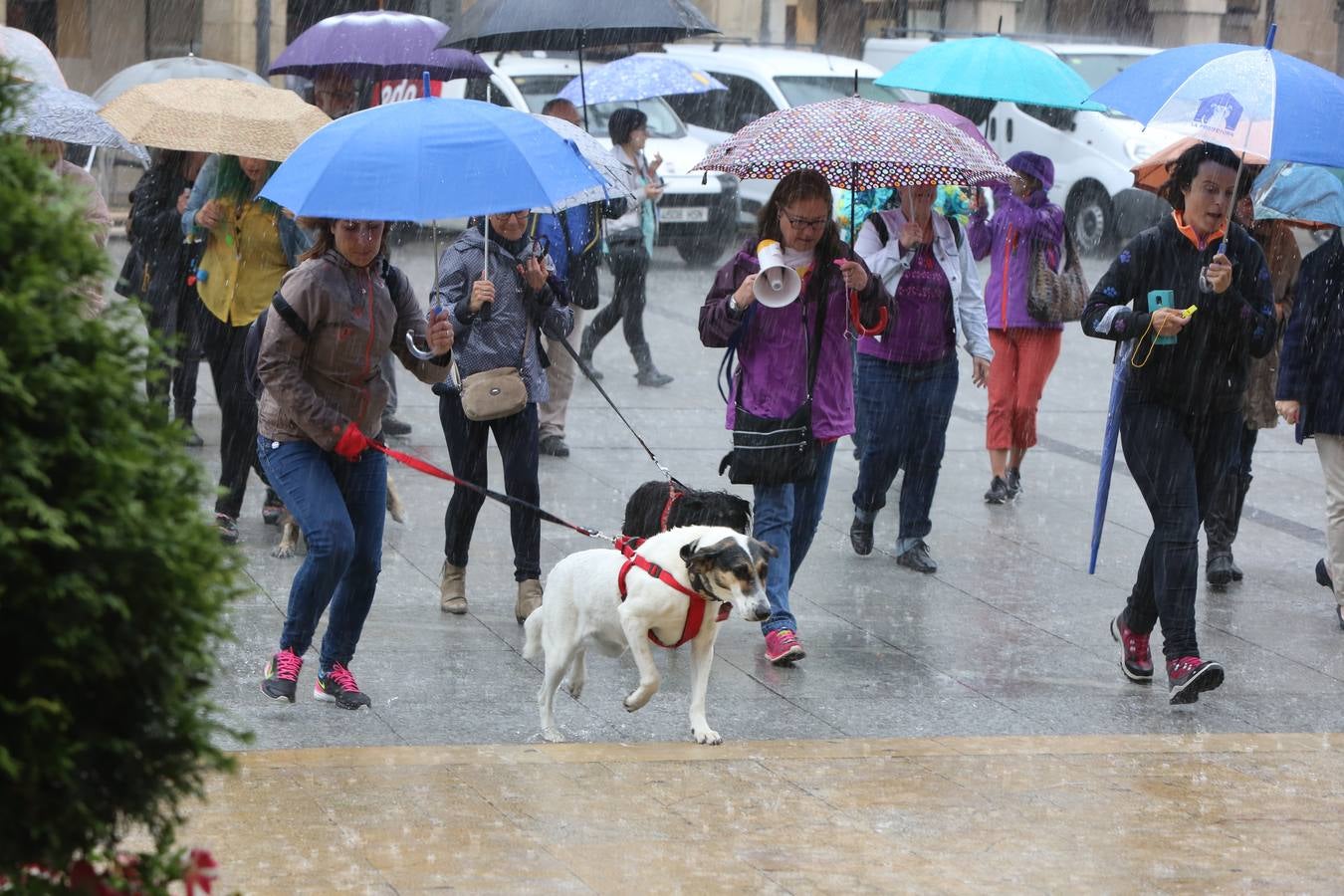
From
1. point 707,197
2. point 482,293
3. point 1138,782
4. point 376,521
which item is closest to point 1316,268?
point 1138,782

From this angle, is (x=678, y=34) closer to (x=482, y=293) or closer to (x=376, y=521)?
(x=482, y=293)

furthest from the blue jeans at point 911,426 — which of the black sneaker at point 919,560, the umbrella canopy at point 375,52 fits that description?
the umbrella canopy at point 375,52

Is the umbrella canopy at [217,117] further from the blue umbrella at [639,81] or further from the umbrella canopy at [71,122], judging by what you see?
the blue umbrella at [639,81]

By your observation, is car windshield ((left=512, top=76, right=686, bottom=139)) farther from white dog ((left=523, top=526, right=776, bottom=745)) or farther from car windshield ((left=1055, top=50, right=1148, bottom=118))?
white dog ((left=523, top=526, right=776, bottom=745))

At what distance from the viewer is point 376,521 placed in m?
6.41

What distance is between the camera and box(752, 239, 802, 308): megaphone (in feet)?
23.1

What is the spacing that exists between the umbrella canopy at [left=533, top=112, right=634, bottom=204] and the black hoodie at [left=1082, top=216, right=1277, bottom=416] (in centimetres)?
184

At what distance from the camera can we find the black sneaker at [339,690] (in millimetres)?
6398

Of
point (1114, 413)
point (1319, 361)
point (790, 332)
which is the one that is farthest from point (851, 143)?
point (1319, 361)

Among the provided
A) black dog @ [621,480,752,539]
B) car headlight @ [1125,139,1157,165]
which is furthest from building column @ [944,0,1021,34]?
black dog @ [621,480,752,539]

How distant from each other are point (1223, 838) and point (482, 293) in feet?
11.2

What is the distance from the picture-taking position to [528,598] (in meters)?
7.64

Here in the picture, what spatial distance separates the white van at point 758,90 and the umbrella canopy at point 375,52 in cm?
1022

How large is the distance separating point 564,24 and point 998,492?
3469mm
